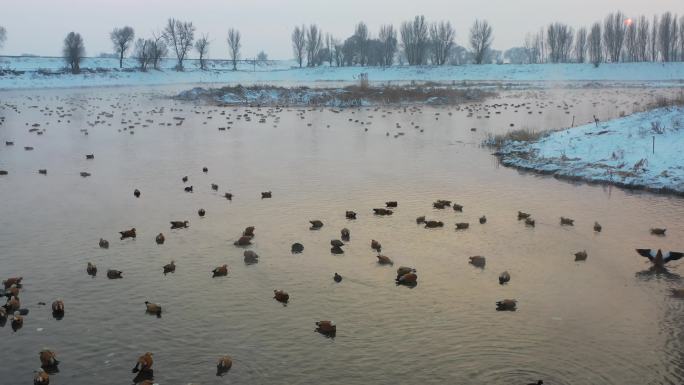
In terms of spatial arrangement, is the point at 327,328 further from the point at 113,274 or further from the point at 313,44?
the point at 313,44

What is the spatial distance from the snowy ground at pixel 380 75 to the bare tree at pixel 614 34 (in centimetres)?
1443

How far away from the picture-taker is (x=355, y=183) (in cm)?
1438

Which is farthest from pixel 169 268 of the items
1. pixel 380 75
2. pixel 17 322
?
pixel 380 75

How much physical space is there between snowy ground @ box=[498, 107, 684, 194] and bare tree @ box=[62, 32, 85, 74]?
79.1 meters

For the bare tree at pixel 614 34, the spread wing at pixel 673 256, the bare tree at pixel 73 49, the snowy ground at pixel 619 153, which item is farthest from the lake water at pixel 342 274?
the bare tree at pixel 614 34

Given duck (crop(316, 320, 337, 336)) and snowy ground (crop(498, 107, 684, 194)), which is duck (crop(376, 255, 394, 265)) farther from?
snowy ground (crop(498, 107, 684, 194))

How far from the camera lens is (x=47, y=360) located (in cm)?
564

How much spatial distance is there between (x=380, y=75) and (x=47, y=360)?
97119 millimetres

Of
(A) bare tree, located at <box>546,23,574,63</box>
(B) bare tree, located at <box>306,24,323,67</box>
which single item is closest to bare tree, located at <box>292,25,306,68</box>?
(B) bare tree, located at <box>306,24,323,67</box>

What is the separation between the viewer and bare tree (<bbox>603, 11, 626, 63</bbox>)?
347 ft

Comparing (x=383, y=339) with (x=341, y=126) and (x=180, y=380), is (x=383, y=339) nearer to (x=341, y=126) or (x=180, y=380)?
(x=180, y=380)

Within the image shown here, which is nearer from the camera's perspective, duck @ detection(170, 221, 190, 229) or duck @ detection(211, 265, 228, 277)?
duck @ detection(211, 265, 228, 277)

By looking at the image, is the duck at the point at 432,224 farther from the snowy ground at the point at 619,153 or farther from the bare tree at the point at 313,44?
the bare tree at the point at 313,44

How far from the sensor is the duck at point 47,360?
564 cm
